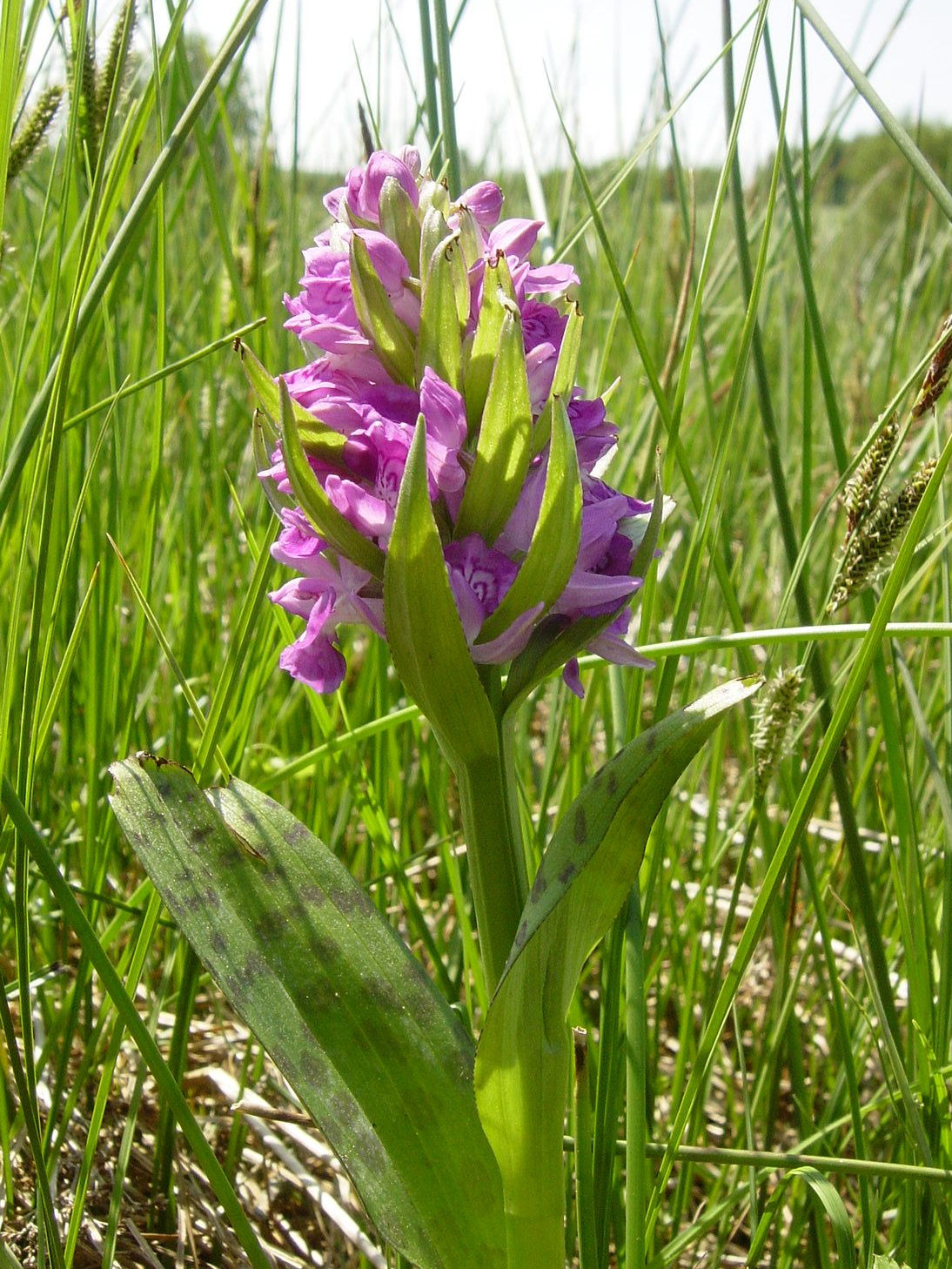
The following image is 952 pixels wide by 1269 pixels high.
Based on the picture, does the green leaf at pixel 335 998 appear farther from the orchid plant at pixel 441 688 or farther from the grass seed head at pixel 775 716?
the grass seed head at pixel 775 716

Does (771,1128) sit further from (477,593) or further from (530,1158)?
(477,593)

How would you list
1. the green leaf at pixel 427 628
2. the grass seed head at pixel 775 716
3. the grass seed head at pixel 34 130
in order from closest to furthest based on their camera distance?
the green leaf at pixel 427 628 → the grass seed head at pixel 775 716 → the grass seed head at pixel 34 130

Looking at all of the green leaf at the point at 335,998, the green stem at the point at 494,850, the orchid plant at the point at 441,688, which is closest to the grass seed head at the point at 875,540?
the orchid plant at the point at 441,688

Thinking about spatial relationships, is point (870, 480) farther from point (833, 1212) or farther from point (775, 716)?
point (833, 1212)

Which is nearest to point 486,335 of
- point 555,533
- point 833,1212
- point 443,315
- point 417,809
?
point 443,315

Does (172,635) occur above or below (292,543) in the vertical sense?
below

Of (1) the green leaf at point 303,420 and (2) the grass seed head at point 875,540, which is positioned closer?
(1) the green leaf at point 303,420

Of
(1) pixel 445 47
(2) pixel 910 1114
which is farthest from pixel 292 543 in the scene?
(2) pixel 910 1114
